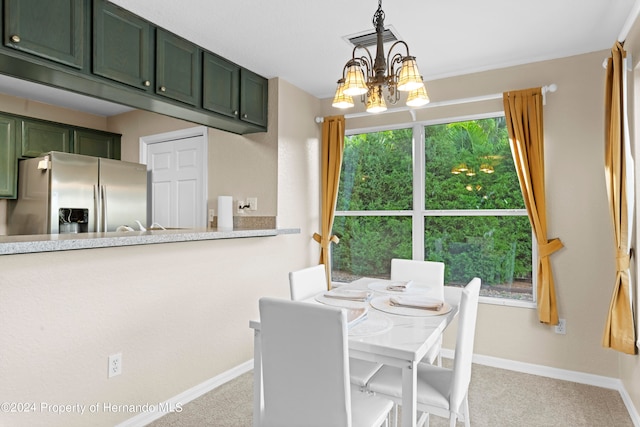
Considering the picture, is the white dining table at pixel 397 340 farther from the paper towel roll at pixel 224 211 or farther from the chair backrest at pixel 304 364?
the paper towel roll at pixel 224 211

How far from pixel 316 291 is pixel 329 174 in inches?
59.7

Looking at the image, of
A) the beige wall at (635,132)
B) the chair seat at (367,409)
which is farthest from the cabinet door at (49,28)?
the beige wall at (635,132)

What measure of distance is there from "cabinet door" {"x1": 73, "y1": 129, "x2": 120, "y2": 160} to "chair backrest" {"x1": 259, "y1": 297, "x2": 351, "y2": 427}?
3.87 metres

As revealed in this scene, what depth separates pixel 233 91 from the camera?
3016mm

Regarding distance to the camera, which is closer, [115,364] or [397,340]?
[397,340]

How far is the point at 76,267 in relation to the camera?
6.07 feet

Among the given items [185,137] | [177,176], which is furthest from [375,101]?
[177,176]

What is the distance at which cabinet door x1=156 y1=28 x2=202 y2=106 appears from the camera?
243cm

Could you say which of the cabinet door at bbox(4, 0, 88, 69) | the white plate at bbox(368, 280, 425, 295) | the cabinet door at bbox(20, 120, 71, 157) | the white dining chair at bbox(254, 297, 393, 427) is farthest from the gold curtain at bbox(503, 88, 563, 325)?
the cabinet door at bbox(20, 120, 71, 157)

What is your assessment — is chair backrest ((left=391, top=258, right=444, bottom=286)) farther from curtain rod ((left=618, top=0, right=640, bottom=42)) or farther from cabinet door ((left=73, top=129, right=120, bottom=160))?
cabinet door ((left=73, top=129, right=120, bottom=160))

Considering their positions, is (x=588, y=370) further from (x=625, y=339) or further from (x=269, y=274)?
(x=269, y=274)

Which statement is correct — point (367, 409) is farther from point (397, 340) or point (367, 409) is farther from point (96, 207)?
point (96, 207)

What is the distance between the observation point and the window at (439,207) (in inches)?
121

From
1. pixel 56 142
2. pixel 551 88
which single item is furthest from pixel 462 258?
pixel 56 142
